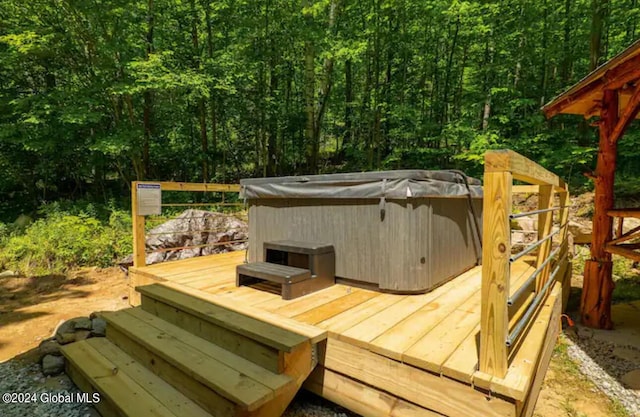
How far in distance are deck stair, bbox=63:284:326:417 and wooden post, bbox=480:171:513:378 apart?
3.11 feet

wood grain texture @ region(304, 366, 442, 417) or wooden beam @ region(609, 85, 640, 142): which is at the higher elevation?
wooden beam @ region(609, 85, 640, 142)

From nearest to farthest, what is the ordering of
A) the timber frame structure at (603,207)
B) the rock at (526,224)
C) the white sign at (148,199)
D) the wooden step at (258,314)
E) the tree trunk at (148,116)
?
the wooden step at (258,314) < the timber frame structure at (603,207) < the white sign at (148,199) < the rock at (526,224) < the tree trunk at (148,116)

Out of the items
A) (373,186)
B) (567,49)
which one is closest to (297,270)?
(373,186)

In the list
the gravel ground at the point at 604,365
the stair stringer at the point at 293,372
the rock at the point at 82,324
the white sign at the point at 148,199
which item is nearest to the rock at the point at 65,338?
the rock at the point at 82,324

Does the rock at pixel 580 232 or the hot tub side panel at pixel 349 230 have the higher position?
the hot tub side panel at pixel 349 230

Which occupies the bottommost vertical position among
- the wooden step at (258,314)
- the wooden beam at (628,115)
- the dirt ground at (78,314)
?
the dirt ground at (78,314)

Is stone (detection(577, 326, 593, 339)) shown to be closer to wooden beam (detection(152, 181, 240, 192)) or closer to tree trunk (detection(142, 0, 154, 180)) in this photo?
wooden beam (detection(152, 181, 240, 192))

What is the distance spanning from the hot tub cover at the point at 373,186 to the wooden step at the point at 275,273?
752 mm

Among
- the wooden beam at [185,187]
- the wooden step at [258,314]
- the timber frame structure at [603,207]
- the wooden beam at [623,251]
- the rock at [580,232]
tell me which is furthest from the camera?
the rock at [580,232]

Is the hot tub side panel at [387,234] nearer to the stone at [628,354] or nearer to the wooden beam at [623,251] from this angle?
the wooden beam at [623,251]

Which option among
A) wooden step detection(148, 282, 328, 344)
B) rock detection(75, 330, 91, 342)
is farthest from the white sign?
rock detection(75, 330, 91, 342)

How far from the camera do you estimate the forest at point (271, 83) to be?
7422 millimetres

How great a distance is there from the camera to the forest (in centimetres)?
742

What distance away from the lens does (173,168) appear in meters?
11.0
